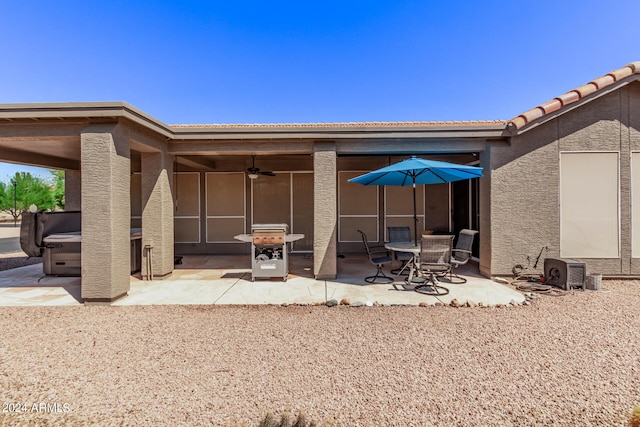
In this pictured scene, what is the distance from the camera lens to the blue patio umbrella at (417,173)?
16.4ft

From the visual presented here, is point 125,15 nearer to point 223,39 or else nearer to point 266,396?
point 223,39

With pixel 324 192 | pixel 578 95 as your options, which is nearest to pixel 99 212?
pixel 324 192

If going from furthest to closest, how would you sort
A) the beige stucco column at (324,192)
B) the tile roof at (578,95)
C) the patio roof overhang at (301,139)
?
the beige stucco column at (324,192)
the patio roof overhang at (301,139)
the tile roof at (578,95)

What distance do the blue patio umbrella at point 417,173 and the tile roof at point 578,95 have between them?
1.56 m

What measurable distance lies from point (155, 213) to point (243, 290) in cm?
261

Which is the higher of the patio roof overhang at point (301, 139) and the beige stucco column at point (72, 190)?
the patio roof overhang at point (301, 139)

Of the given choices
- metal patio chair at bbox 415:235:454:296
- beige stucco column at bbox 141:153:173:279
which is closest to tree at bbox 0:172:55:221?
beige stucco column at bbox 141:153:173:279

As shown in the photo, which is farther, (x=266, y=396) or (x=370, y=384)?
(x=370, y=384)

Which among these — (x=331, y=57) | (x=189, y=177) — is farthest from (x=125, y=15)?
(x=331, y=57)

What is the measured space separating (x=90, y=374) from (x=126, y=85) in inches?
488

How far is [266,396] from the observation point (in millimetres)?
2373

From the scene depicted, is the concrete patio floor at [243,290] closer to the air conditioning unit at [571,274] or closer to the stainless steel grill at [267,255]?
the stainless steel grill at [267,255]

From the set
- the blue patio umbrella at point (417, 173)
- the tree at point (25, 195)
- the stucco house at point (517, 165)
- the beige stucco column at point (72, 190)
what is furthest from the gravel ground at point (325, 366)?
the tree at point (25, 195)

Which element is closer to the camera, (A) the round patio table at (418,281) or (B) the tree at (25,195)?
(A) the round patio table at (418,281)
